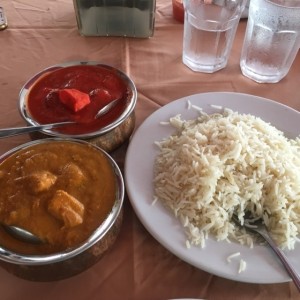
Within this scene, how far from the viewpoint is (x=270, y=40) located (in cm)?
128

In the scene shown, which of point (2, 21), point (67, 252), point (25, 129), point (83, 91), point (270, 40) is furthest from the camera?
point (2, 21)

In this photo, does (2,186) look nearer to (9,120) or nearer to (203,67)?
(9,120)

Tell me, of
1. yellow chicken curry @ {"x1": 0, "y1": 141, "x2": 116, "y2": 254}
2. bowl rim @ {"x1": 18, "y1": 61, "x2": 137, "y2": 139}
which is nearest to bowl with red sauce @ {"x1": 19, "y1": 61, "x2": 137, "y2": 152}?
bowl rim @ {"x1": 18, "y1": 61, "x2": 137, "y2": 139}

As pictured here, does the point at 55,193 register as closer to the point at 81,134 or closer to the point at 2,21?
the point at 81,134

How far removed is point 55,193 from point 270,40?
0.93 meters

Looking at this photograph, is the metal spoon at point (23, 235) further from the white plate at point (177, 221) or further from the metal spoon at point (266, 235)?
the metal spoon at point (266, 235)

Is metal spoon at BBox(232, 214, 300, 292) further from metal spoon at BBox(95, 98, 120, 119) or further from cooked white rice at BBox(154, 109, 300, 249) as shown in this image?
metal spoon at BBox(95, 98, 120, 119)

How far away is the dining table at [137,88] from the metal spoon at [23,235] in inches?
5.3

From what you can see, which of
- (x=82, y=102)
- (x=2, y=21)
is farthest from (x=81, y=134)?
(x=2, y=21)

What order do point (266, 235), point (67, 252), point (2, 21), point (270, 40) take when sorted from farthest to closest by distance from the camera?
1. point (2, 21)
2. point (270, 40)
3. point (266, 235)
4. point (67, 252)

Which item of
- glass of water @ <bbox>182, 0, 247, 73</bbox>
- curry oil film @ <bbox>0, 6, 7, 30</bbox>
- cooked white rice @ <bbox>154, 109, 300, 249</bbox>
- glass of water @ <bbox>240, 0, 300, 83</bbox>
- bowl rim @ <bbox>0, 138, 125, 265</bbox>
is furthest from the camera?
curry oil film @ <bbox>0, 6, 7, 30</bbox>

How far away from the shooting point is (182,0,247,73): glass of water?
1308 mm

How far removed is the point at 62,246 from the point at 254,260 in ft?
1.28

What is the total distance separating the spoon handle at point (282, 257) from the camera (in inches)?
28.5
